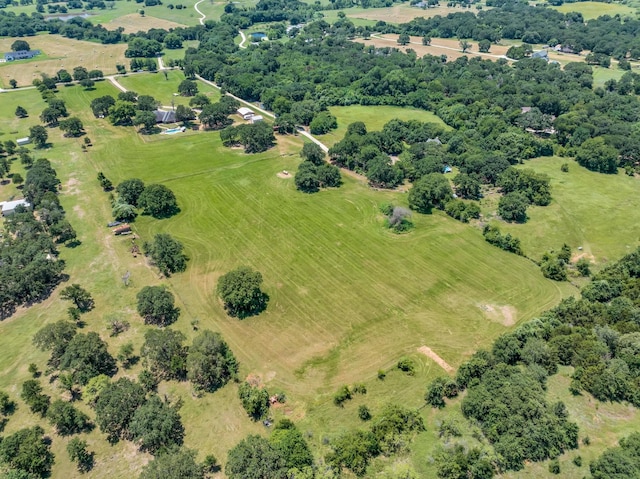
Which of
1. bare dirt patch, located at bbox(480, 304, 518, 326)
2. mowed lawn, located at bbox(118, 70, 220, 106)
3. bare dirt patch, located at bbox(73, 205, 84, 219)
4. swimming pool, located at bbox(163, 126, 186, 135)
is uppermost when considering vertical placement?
bare dirt patch, located at bbox(480, 304, 518, 326)

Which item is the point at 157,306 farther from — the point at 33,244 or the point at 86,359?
the point at 33,244

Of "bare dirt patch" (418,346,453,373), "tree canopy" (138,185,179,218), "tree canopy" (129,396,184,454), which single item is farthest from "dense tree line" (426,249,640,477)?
"tree canopy" (138,185,179,218)

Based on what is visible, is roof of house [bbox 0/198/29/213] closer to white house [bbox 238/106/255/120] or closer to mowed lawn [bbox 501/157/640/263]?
white house [bbox 238/106/255/120]

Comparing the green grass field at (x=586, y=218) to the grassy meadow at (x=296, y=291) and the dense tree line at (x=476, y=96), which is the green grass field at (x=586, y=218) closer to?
the dense tree line at (x=476, y=96)

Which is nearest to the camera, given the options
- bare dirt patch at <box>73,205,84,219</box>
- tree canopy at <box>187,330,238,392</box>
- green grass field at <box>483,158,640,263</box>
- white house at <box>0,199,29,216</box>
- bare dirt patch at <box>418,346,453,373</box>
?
tree canopy at <box>187,330,238,392</box>

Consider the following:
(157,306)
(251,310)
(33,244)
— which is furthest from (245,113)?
(157,306)

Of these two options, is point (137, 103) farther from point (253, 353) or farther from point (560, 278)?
point (560, 278)
